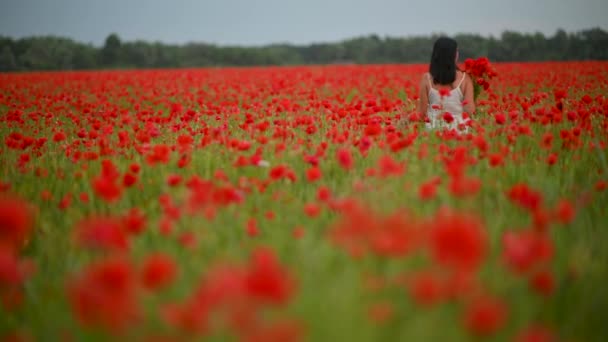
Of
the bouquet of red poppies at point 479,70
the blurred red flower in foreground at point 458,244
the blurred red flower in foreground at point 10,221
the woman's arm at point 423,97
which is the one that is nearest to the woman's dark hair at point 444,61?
the woman's arm at point 423,97

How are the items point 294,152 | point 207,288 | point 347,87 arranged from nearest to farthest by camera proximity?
point 207,288 < point 294,152 < point 347,87

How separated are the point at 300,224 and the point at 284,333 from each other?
1167 millimetres

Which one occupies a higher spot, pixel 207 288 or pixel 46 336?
pixel 207 288

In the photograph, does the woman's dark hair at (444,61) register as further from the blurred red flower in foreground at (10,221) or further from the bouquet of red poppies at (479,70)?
the blurred red flower in foreground at (10,221)

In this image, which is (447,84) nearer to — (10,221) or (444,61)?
(444,61)

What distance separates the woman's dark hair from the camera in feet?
16.8

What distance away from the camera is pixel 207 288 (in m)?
1.10

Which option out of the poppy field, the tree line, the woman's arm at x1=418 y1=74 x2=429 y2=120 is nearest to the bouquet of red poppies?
the woman's arm at x1=418 y1=74 x2=429 y2=120

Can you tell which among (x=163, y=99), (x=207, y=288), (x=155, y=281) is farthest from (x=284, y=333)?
(x=163, y=99)

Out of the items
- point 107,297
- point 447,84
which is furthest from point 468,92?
point 107,297

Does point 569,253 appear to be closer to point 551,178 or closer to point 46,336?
point 551,178

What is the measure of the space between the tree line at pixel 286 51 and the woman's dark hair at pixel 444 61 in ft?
115

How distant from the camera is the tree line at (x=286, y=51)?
3775 centimetres

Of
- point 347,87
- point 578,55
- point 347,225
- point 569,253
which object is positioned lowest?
point 569,253
